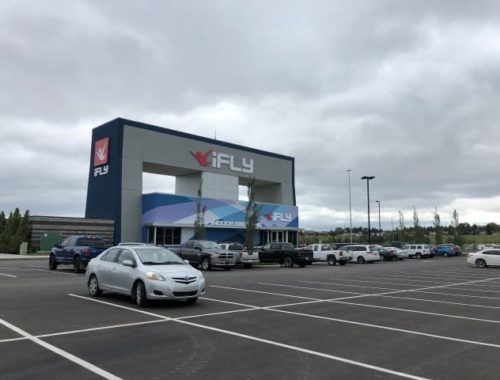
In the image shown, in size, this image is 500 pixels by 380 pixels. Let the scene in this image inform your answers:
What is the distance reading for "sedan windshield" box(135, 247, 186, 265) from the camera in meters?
12.4

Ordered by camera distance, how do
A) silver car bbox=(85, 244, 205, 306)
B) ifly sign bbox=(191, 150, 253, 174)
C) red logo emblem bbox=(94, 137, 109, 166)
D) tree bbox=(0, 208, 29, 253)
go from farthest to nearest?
ifly sign bbox=(191, 150, 253, 174) < red logo emblem bbox=(94, 137, 109, 166) < tree bbox=(0, 208, 29, 253) < silver car bbox=(85, 244, 205, 306)

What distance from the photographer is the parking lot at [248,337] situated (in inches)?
247

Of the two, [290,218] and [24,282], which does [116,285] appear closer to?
[24,282]

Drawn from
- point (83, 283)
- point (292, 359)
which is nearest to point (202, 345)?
point (292, 359)

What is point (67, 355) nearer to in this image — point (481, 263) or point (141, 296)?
point (141, 296)

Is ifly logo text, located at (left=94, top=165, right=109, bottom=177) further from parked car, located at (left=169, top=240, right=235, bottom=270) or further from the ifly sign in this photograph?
parked car, located at (left=169, top=240, right=235, bottom=270)

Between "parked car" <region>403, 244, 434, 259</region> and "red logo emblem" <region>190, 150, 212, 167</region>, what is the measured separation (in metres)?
24.7

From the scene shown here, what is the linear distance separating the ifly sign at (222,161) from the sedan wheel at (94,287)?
4091cm

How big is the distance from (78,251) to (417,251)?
4230cm

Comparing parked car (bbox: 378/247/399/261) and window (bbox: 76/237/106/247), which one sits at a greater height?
window (bbox: 76/237/106/247)

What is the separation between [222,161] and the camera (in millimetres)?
57562

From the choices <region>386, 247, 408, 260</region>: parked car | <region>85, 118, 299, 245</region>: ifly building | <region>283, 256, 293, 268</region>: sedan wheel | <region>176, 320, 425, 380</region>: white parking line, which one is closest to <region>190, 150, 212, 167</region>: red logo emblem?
<region>85, 118, 299, 245</region>: ifly building

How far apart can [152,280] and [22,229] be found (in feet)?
122

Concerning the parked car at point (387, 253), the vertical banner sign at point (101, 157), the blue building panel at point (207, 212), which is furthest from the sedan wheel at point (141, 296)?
the parked car at point (387, 253)
